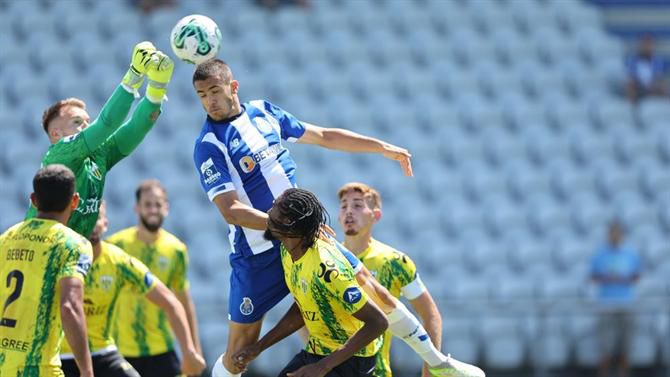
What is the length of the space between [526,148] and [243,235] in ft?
31.0

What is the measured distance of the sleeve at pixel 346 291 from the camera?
22.6 ft

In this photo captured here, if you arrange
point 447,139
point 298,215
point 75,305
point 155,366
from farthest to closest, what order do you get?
1. point 447,139
2. point 155,366
3. point 298,215
4. point 75,305

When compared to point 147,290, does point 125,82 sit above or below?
above

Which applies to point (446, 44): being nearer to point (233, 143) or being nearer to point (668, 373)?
point (668, 373)

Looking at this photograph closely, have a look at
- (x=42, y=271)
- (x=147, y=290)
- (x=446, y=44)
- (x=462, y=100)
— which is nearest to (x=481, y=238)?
(x=462, y=100)

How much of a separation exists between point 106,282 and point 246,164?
6.59 ft

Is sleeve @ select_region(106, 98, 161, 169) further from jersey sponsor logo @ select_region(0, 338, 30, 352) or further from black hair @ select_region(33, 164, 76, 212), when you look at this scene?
jersey sponsor logo @ select_region(0, 338, 30, 352)

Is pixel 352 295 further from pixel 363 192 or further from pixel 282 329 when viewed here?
pixel 363 192

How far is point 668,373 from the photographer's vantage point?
47.9 feet

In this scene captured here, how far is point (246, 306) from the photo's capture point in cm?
798

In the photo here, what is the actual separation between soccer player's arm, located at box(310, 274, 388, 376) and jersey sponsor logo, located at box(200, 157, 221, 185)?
124 cm

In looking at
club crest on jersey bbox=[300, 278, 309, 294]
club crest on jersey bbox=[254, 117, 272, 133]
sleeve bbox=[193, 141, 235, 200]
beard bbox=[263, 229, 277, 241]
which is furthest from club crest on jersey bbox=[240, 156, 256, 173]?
club crest on jersey bbox=[300, 278, 309, 294]

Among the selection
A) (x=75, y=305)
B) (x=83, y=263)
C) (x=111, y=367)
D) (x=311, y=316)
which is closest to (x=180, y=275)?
(x=111, y=367)

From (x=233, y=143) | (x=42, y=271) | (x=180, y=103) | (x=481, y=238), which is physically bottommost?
(x=42, y=271)
